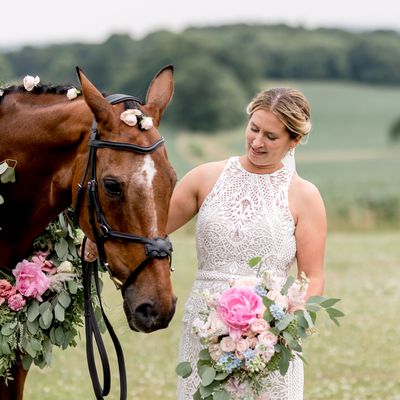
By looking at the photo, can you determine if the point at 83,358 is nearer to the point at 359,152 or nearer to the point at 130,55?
the point at 359,152

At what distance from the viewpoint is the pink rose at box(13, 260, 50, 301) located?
14.2 feet

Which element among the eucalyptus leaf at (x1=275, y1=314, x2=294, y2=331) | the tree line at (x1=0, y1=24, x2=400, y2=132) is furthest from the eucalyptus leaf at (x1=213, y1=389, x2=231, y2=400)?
the tree line at (x1=0, y1=24, x2=400, y2=132)

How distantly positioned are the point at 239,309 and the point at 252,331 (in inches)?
4.7

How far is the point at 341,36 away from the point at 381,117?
19.0 m

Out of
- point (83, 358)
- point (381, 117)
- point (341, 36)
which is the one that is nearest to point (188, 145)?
point (381, 117)

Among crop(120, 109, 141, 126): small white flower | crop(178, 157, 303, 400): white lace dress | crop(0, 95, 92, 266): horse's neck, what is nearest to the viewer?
→ crop(120, 109, 141, 126): small white flower

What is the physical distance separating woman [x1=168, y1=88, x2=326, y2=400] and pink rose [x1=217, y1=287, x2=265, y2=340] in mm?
475

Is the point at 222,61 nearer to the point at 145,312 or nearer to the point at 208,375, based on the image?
the point at 208,375

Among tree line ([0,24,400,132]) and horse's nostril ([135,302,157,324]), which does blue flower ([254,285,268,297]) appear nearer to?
horse's nostril ([135,302,157,324])

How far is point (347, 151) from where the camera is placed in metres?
51.0

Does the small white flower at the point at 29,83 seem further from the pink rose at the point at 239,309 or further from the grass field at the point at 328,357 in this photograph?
the pink rose at the point at 239,309

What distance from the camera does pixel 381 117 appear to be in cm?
5581

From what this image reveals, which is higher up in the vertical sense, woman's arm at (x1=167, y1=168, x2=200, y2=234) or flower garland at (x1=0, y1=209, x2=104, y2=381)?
woman's arm at (x1=167, y1=168, x2=200, y2=234)

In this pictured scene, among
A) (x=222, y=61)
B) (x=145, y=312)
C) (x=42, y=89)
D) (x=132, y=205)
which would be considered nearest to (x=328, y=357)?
(x=42, y=89)
